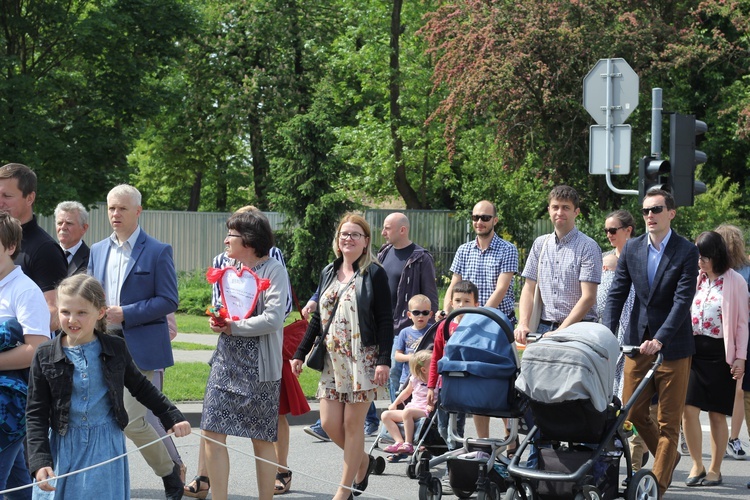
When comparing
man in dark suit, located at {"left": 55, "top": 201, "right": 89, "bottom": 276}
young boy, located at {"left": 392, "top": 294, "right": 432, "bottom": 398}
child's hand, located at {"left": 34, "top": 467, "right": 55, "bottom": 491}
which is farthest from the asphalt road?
child's hand, located at {"left": 34, "top": 467, "right": 55, "bottom": 491}

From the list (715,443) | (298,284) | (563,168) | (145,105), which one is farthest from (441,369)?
(145,105)

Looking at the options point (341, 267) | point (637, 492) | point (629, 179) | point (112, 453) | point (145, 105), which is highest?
point (145, 105)

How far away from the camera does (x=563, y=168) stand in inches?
1115

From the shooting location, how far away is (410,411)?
902 centimetres

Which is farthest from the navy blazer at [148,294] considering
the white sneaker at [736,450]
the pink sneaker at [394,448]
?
the white sneaker at [736,450]

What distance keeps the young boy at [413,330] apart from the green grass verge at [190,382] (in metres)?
3.00

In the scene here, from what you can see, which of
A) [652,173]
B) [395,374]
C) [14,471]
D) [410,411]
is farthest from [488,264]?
[14,471]

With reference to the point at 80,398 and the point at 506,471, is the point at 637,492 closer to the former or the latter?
the point at 506,471

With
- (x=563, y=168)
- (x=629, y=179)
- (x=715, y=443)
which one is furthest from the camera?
(x=629, y=179)

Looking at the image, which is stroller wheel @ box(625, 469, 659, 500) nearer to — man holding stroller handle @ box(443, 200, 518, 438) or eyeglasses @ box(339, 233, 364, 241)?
eyeglasses @ box(339, 233, 364, 241)

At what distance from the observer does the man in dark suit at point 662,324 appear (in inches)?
290

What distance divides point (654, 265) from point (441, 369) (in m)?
1.90

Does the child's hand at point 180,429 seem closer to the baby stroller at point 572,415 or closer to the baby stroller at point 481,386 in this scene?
the baby stroller at point 481,386

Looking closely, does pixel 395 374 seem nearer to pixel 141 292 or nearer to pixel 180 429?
pixel 141 292
